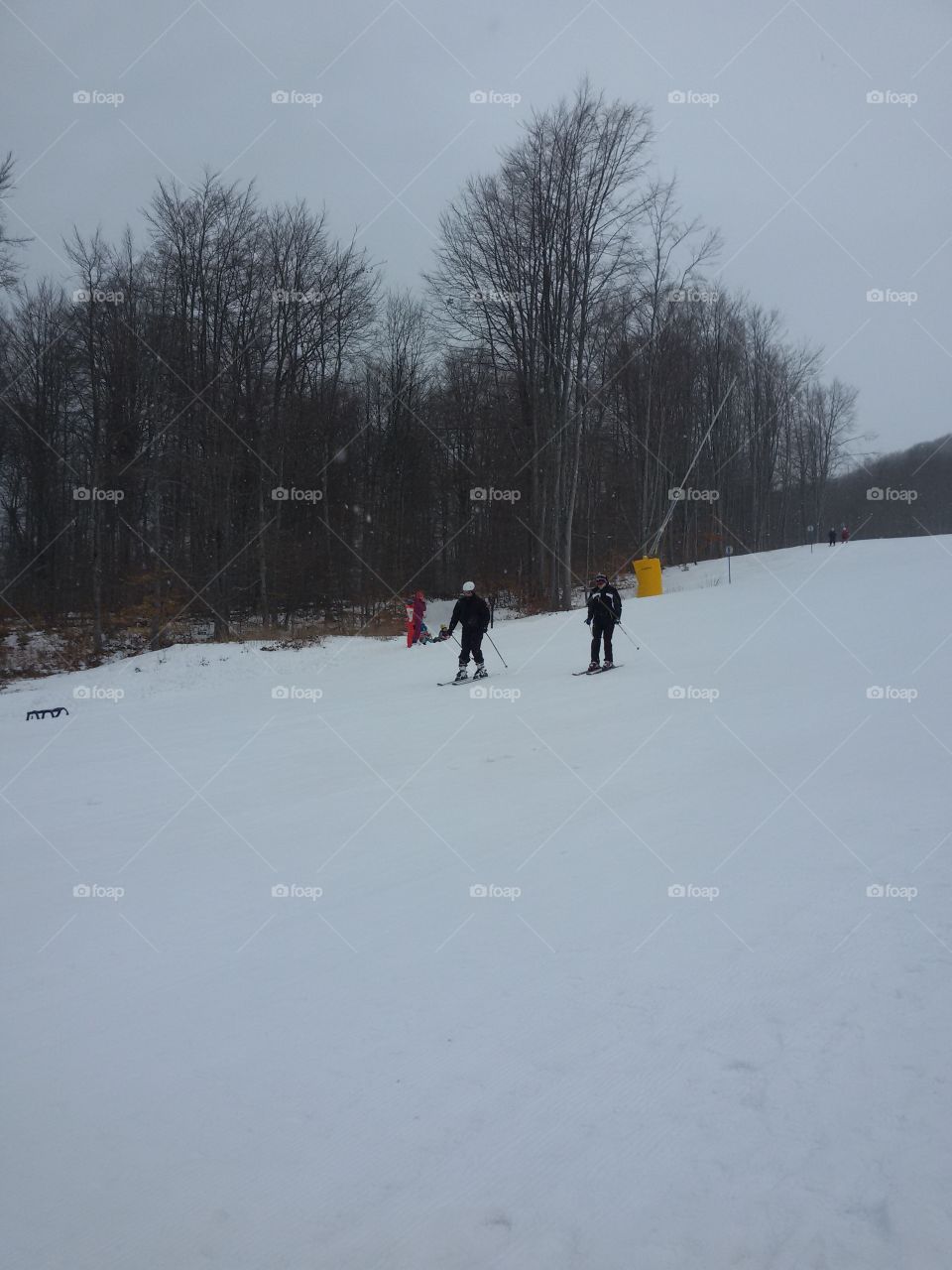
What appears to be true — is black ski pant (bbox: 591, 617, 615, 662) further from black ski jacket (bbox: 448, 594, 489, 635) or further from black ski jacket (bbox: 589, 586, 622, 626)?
black ski jacket (bbox: 448, 594, 489, 635)

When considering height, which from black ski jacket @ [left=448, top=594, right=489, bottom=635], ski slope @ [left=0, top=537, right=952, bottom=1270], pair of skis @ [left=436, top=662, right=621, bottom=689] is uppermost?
black ski jacket @ [left=448, top=594, right=489, bottom=635]

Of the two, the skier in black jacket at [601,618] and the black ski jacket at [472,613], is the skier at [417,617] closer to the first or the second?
the black ski jacket at [472,613]

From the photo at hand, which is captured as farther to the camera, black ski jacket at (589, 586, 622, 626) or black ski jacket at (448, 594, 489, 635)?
black ski jacket at (448, 594, 489, 635)

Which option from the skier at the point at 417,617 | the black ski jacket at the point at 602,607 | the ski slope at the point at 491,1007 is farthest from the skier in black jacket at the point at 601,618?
the skier at the point at 417,617

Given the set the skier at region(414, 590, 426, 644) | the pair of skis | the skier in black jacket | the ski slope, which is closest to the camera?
the ski slope

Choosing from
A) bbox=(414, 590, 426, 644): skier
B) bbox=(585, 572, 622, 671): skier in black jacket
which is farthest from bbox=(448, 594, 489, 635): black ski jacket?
bbox=(414, 590, 426, 644): skier

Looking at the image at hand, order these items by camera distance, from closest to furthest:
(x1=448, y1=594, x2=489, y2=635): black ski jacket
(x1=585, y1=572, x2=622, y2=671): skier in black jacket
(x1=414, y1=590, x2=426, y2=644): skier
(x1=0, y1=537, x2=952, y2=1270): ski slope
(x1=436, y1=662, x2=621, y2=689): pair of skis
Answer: (x1=0, y1=537, x2=952, y2=1270): ski slope, (x1=436, y1=662, x2=621, y2=689): pair of skis, (x1=585, y1=572, x2=622, y2=671): skier in black jacket, (x1=448, y1=594, x2=489, y2=635): black ski jacket, (x1=414, y1=590, x2=426, y2=644): skier

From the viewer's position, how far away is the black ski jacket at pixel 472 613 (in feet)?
48.5

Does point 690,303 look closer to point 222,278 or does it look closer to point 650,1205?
point 222,278

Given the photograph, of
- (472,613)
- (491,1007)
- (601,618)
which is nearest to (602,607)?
(601,618)

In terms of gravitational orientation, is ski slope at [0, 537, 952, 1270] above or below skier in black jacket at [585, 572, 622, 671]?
below

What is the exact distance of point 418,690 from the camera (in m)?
14.0

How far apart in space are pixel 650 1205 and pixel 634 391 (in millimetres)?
41326

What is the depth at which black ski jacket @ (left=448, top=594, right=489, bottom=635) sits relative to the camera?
48.5ft
